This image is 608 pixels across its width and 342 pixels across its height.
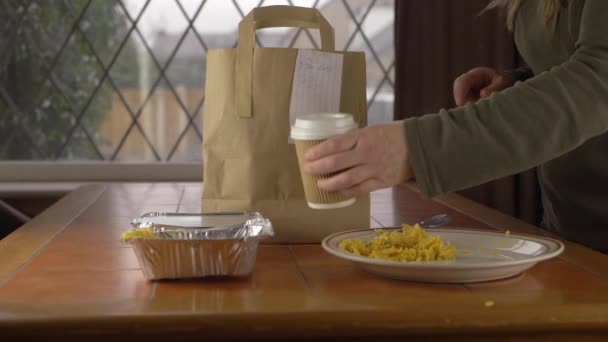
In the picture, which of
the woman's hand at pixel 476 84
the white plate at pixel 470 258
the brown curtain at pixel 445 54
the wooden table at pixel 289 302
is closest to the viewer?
the wooden table at pixel 289 302

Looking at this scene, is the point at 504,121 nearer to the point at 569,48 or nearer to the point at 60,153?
the point at 569,48

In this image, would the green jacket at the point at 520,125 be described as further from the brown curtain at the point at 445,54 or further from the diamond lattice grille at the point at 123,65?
the diamond lattice grille at the point at 123,65

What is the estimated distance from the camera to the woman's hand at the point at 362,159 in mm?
933

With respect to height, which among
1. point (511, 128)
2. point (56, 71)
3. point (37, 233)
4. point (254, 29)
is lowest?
point (37, 233)

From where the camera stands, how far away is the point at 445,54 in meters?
2.60

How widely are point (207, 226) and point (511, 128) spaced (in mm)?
434

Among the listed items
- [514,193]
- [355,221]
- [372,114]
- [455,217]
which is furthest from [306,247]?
[372,114]

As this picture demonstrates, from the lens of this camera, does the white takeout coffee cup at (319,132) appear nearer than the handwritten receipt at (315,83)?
Yes

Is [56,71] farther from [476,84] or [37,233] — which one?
[476,84]

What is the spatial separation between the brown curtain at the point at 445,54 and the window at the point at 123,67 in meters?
0.24

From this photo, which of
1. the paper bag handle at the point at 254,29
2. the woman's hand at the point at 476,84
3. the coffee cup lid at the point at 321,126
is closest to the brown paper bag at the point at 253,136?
the paper bag handle at the point at 254,29

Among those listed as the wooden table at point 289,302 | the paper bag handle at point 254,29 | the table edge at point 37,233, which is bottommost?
the table edge at point 37,233

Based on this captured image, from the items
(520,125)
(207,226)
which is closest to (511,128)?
(520,125)

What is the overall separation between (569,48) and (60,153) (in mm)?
2072
